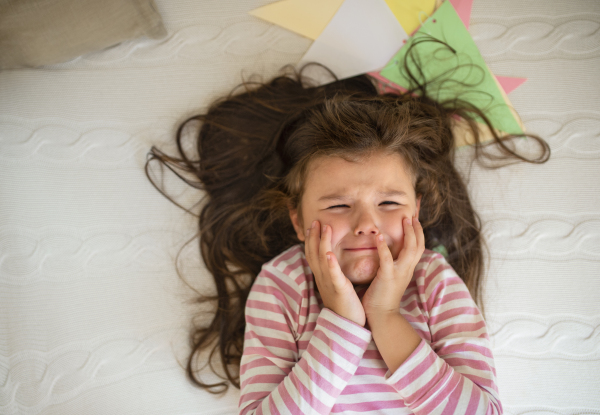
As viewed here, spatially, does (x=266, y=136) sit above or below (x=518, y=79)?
below

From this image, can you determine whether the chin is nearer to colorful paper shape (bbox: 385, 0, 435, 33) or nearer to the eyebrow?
the eyebrow

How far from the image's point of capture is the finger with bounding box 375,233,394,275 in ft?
2.78

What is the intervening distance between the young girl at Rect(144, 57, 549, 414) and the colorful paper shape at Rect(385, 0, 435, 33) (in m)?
0.18

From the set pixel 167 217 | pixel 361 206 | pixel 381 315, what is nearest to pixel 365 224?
pixel 361 206

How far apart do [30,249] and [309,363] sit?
79cm

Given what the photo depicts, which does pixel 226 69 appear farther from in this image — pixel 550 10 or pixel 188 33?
pixel 550 10

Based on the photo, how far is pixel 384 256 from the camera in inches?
33.6

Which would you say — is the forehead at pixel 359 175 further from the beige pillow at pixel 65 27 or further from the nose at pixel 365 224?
the beige pillow at pixel 65 27

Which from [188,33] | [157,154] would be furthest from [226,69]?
[157,154]

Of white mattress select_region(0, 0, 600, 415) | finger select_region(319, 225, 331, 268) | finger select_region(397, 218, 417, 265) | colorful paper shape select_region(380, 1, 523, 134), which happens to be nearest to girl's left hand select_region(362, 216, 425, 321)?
finger select_region(397, 218, 417, 265)

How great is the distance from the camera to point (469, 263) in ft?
3.62

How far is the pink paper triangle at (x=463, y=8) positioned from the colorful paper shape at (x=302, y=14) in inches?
12.3

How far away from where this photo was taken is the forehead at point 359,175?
0.88 m

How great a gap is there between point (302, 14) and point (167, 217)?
659 mm
